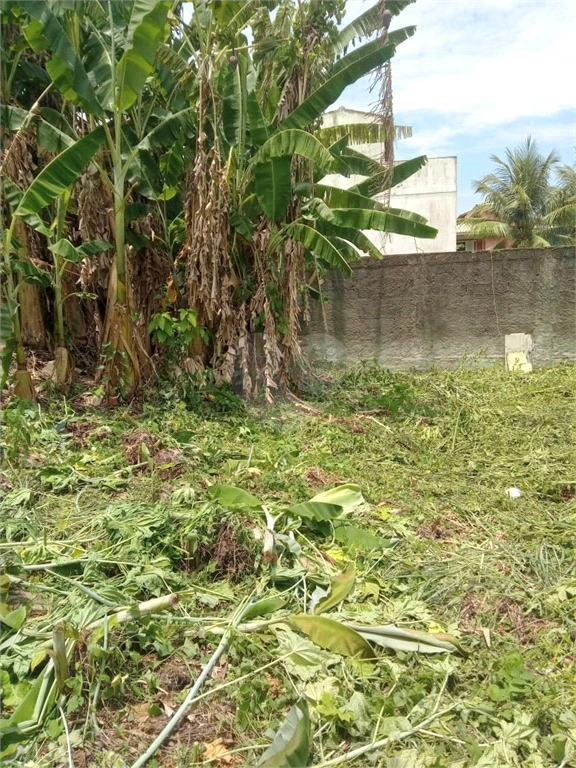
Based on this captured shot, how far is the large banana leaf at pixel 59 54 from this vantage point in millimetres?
4344

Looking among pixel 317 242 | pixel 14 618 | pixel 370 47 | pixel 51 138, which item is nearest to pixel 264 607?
pixel 14 618

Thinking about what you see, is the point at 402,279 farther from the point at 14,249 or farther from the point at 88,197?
the point at 14,249

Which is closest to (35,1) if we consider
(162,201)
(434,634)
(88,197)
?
(88,197)

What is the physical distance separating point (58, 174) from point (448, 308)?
17.6ft

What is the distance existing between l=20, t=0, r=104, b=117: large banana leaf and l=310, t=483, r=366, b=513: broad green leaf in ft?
13.0

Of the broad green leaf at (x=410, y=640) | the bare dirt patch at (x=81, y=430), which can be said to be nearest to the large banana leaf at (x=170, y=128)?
the bare dirt patch at (x=81, y=430)

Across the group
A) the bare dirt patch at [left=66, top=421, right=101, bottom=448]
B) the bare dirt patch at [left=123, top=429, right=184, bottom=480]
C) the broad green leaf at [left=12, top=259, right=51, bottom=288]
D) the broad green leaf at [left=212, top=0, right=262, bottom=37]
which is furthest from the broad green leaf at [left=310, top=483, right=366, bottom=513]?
the broad green leaf at [left=212, top=0, right=262, bottom=37]

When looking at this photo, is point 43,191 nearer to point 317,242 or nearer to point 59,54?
point 59,54

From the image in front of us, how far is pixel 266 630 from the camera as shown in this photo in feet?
7.49

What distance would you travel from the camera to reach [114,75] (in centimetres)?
486

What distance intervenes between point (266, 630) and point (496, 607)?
1080 millimetres

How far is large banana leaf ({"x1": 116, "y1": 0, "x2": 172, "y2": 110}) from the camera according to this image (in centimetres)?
444

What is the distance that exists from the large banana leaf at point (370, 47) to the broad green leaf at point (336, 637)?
5495 mm

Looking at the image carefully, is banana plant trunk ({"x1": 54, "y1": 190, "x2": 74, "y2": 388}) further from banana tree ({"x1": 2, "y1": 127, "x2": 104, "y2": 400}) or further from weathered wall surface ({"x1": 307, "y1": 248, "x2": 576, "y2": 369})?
weathered wall surface ({"x1": 307, "y1": 248, "x2": 576, "y2": 369})
